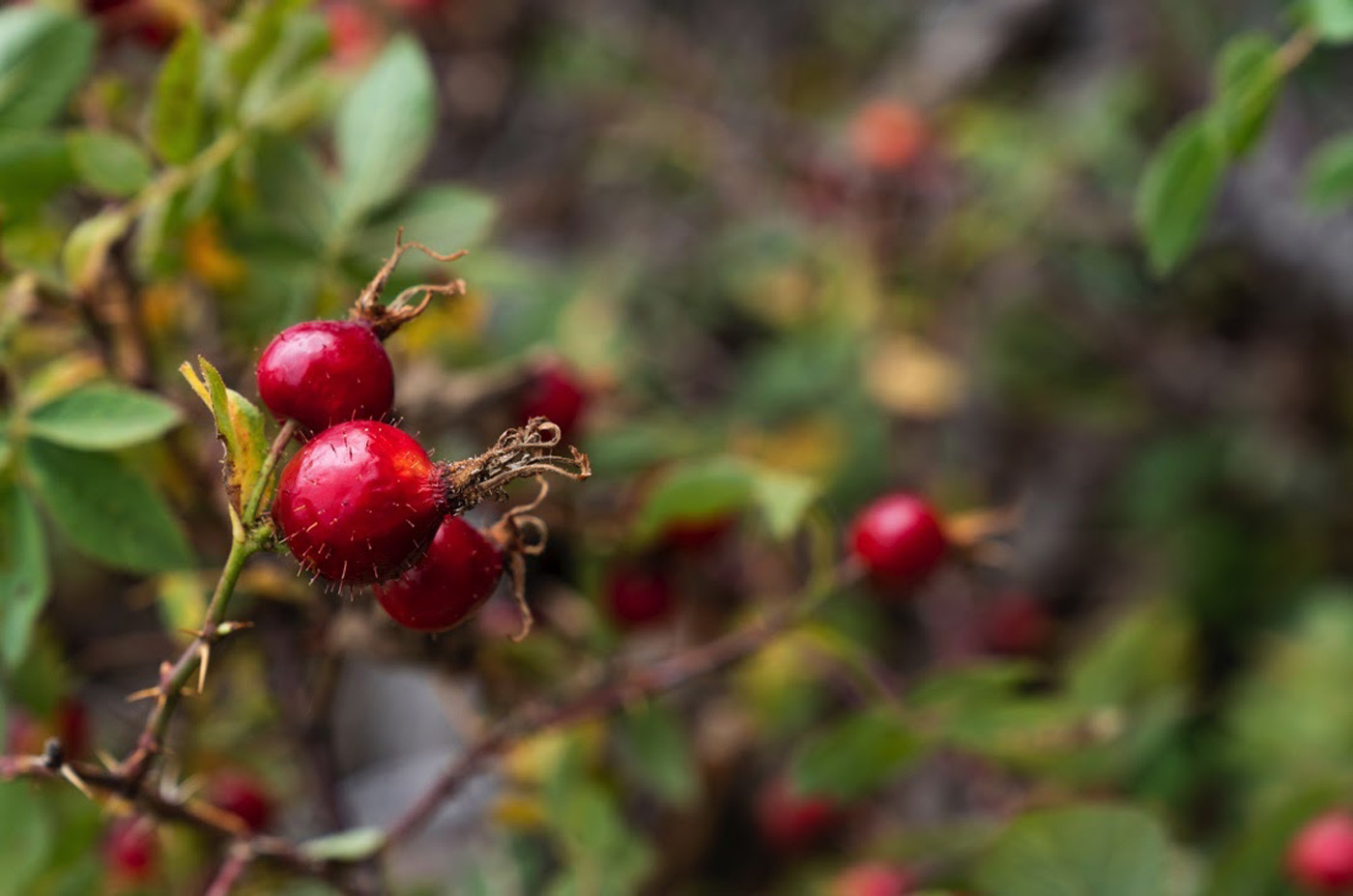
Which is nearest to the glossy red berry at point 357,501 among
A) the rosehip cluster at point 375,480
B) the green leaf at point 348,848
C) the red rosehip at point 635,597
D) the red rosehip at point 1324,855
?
the rosehip cluster at point 375,480

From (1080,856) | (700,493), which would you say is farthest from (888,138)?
(1080,856)

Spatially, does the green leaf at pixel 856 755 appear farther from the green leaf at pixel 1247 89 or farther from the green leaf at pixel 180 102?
the green leaf at pixel 180 102

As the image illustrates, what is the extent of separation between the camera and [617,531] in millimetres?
1343

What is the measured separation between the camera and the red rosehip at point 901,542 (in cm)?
115

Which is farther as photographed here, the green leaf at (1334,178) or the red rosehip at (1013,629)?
the red rosehip at (1013,629)

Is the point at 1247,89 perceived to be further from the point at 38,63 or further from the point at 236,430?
the point at 38,63

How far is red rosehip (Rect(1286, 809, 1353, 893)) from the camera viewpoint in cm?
134

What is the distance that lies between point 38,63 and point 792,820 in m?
1.33

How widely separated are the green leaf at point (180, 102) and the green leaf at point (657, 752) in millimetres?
683

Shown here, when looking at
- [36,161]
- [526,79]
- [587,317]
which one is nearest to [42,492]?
[36,161]

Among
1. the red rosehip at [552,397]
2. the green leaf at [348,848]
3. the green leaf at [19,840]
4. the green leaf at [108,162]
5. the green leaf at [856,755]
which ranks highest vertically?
the green leaf at [108,162]

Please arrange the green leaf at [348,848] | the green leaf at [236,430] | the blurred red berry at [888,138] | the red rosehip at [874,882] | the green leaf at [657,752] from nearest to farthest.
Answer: the green leaf at [236,430]
the green leaf at [348,848]
the green leaf at [657,752]
the red rosehip at [874,882]
the blurred red berry at [888,138]

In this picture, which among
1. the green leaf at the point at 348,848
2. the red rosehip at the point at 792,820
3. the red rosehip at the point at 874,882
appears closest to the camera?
the green leaf at the point at 348,848

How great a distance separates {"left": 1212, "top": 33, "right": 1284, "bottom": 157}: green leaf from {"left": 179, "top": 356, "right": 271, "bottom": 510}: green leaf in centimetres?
77
